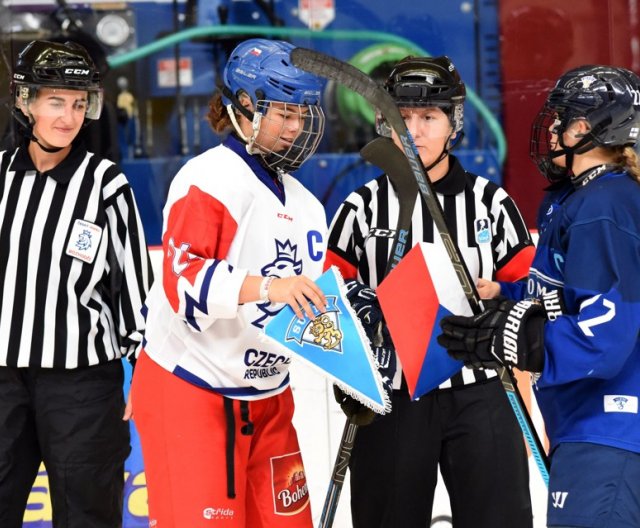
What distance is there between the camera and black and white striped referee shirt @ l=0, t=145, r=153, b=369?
2549 millimetres

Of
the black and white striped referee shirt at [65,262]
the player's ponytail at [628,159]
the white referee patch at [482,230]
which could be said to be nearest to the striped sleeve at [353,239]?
the white referee patch at [482,230]

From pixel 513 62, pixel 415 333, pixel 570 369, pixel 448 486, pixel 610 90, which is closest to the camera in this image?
pixel 570 369

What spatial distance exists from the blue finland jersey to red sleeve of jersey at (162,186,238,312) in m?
0.62

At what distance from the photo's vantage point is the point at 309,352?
6.91 ft

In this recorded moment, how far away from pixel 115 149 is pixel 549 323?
2092 millimetres

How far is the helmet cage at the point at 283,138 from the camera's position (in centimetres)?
219

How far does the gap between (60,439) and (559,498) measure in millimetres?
1203

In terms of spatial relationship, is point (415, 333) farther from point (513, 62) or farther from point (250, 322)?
point (513, 62)

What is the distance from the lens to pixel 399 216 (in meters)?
2.47

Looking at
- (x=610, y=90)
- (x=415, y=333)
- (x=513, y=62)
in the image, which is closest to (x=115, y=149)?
(x=513, y=62)

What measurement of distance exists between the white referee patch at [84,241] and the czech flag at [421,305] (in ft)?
2.55

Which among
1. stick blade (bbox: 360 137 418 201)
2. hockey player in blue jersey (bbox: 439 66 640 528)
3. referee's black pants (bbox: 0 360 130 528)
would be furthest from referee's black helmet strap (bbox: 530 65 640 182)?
referee's black pants (bbox: 0 360 130 528)

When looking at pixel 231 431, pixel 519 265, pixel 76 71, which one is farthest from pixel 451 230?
pixel 76 71

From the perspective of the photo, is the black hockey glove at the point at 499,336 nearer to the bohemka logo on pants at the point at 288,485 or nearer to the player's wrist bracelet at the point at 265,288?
the player's wrist bracelet at the point at 265,288
